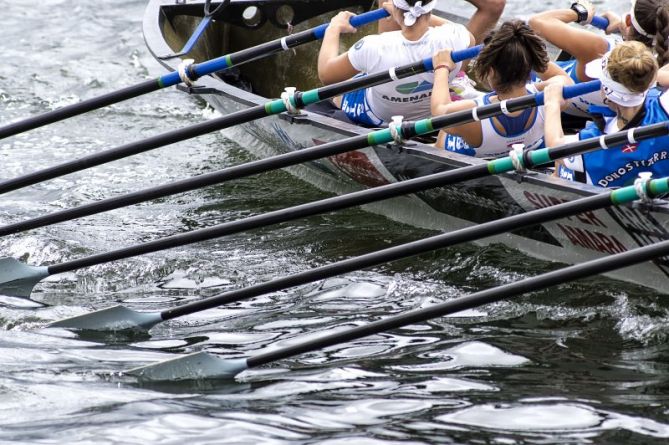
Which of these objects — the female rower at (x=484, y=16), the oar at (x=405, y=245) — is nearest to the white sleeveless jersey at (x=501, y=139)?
the oar at (x=405, y=245)

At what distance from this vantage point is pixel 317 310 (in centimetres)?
582

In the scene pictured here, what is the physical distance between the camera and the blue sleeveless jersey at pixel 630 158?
521 centimetres

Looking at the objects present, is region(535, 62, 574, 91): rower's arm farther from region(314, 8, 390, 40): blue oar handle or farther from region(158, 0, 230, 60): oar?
region(158, 0, 230, 60): oar

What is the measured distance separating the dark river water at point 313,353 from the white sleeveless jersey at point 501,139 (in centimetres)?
57

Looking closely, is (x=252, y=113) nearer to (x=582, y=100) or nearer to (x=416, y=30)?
(x=416, y=30)

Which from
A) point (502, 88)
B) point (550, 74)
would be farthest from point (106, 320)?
point (550, 74)

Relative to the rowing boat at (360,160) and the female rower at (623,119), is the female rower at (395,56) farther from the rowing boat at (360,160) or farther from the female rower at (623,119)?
the female rower at (623,119)

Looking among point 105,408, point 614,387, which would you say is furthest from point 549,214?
point 105,408

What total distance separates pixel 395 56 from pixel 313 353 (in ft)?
6.42

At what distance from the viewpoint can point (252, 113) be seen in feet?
19.8

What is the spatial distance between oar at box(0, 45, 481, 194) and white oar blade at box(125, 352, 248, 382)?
1480 millimetres

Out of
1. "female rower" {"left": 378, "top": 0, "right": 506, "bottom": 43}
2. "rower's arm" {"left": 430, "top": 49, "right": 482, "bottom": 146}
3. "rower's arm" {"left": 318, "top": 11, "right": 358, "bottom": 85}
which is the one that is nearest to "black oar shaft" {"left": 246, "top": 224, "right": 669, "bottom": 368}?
"rower's arm" {"left": 430, "top": 49, "right": 482, "bottom": 146}

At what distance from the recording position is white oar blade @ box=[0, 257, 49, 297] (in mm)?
6031

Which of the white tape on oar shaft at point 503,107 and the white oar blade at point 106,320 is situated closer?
the white tape on oar shaft at point 503,107
